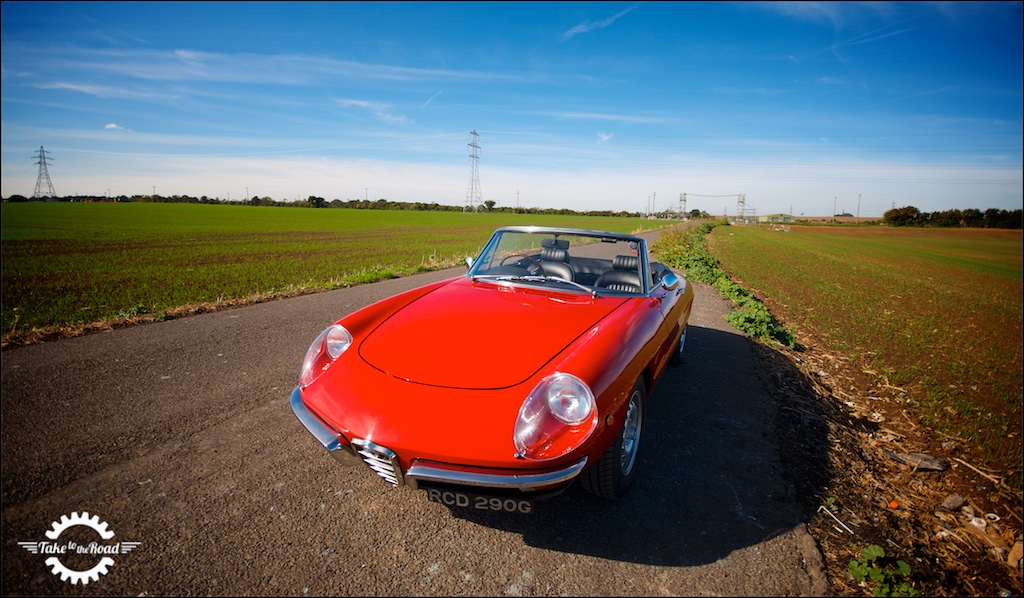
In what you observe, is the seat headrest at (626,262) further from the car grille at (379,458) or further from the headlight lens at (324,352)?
the car grille at (379,458)

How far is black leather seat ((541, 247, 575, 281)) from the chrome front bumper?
6.05 ft

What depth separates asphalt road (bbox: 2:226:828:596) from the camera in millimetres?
1799

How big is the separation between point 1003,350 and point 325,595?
983cm

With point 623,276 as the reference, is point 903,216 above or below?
above

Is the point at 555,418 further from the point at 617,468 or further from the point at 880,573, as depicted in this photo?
the point at 880,573

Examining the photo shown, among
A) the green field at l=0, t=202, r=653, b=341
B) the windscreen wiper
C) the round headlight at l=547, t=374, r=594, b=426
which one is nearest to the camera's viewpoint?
the round headlight at l=547, t=374, r=594, b=426

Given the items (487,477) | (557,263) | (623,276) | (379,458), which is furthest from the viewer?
(557,263)

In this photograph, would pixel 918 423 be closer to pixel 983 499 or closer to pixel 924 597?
pixel 983 499

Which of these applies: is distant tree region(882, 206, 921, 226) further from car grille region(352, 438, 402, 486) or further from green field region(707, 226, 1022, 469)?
car grille region(352, 438, 402, 486)

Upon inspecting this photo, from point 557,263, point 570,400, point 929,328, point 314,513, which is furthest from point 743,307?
point 314,513

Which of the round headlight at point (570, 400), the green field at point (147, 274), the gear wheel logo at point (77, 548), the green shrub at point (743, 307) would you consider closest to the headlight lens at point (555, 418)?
the round headlight at point (570, 400)

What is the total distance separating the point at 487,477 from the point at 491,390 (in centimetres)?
40

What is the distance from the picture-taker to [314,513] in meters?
2.15

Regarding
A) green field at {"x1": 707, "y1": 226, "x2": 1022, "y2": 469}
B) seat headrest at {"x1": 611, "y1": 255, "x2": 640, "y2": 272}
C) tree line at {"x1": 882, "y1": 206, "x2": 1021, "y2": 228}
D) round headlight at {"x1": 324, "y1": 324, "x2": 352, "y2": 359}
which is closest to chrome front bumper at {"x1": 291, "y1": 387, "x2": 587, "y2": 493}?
round headlight at {"x1": 324, "y1": 324, "x2": 352, "y2": 359}
